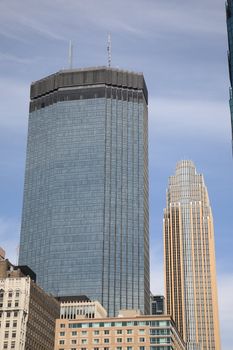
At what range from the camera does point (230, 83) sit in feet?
556

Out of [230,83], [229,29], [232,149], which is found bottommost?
[232,149]

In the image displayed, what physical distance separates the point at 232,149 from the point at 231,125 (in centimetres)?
689

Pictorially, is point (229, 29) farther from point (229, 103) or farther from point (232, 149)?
point (232, 149)

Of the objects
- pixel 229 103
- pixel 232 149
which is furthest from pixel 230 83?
A: pixel 232 149

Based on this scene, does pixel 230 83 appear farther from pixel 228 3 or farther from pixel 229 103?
pixel 228 3

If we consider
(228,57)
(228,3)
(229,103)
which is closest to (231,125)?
(229,103)

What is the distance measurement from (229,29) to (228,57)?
6.93 m

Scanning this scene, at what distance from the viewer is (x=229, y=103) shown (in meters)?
166

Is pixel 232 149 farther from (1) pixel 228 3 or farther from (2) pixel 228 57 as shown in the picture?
(1) pixel 228 3

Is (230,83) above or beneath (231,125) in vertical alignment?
above

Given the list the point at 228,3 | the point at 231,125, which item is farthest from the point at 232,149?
the point at 228,3

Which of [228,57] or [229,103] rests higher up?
[228,57]

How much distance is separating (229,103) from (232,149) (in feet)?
37.5

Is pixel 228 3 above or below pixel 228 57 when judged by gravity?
above
